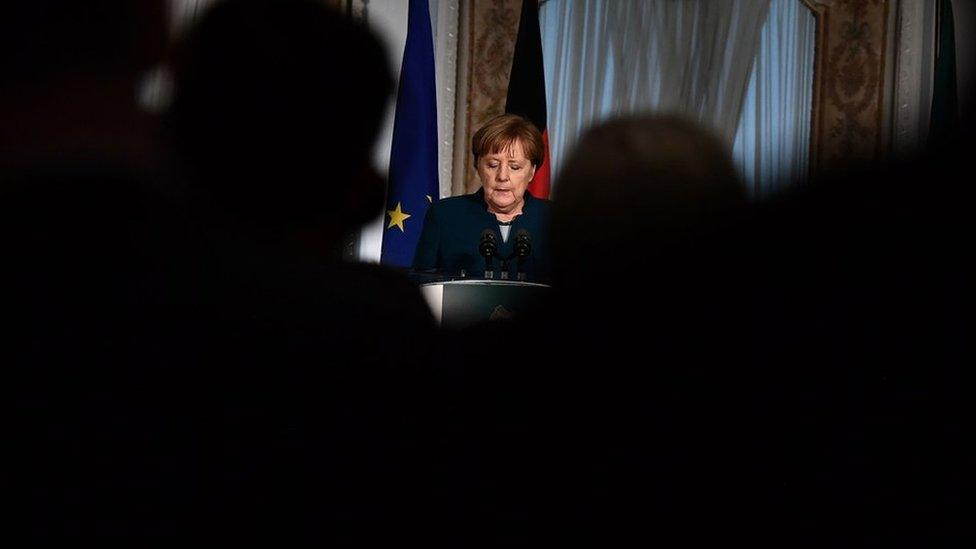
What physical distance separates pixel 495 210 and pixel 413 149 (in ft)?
3.97

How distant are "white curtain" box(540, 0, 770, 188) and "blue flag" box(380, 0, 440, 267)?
3.68 feet

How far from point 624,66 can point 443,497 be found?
4748 millimetres

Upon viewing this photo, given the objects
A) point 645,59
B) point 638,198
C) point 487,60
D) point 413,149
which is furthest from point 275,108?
point 645,59

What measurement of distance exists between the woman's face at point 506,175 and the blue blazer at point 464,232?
0.06 meters

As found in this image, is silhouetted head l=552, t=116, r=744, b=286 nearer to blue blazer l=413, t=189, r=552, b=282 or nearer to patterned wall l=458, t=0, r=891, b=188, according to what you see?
blue blazer l=413, t=189, r=552, b=282

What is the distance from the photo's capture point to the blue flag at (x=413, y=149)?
12.6 ft

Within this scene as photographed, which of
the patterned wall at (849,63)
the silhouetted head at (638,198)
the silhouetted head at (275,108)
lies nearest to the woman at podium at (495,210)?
the silhouetted head at (275,108)

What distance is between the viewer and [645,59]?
4.84 meters

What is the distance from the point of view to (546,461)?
1.23 ft

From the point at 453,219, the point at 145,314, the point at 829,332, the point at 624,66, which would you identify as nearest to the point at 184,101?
the point at 145,314

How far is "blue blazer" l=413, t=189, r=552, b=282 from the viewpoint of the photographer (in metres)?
2.73

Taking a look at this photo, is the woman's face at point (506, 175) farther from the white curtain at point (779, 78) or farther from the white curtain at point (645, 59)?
the white curtain at point (779, 78)

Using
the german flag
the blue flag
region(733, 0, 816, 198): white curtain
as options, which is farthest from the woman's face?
region(733, 0, 816, 198): white curtain

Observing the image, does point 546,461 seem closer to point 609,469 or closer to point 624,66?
point 609,469
